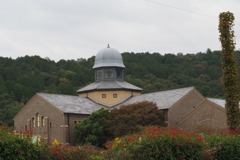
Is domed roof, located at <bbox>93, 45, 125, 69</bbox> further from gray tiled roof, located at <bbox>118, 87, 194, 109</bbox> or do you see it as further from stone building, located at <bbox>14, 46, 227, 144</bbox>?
gray tiled roof, located at <bbox>118, 87, 194, 109</bbox>

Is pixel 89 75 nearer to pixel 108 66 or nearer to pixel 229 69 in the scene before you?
pixel 108 66

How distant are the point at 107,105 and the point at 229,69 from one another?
113ft

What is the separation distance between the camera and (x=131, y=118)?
165 ft

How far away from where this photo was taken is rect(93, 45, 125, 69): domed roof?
220 ft

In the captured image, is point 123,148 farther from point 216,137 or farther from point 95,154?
point 216,137

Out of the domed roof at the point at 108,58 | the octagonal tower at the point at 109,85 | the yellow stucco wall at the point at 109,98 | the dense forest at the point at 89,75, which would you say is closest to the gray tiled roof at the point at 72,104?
the yellow stucco wall at the point at 109,98

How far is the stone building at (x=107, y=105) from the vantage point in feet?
170

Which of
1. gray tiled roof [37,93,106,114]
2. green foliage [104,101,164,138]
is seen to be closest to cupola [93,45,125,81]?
gray tiled roof [37,93,106,114]

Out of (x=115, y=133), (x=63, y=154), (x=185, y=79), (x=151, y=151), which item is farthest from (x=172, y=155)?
(x=185, y=79)

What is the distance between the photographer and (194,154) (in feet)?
75.8

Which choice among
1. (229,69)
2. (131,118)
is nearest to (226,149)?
(229,69)

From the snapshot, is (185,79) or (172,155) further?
(185,79)

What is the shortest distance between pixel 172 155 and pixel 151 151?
113 centimetres

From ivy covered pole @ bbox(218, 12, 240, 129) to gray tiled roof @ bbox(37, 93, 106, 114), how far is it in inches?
1148
